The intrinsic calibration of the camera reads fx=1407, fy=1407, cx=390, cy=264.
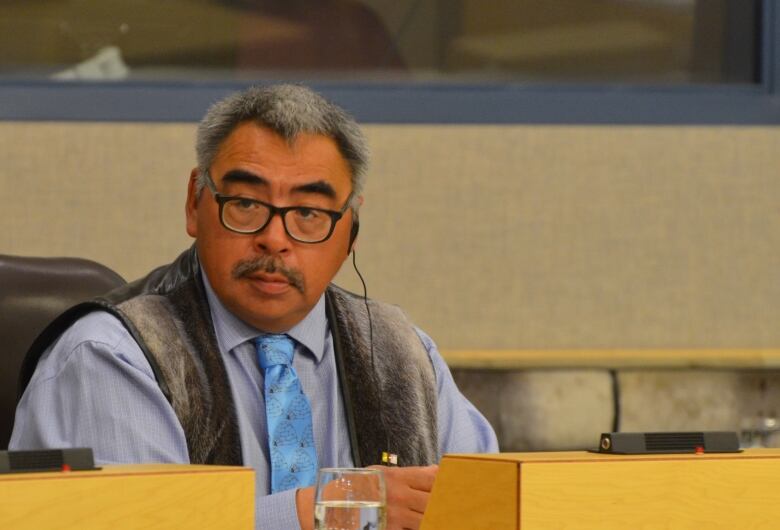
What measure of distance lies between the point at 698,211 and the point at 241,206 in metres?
1.57

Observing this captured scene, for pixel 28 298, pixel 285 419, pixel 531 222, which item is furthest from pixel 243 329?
pixel 531 222

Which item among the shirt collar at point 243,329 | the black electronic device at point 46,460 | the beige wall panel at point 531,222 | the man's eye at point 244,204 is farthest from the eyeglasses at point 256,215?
the beige wall panel at point 531,222

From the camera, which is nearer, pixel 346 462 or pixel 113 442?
pixel 113 442

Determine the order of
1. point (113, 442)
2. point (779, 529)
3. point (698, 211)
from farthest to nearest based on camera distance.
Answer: point (698, 211) < point (113, 442) < point (779, 529)

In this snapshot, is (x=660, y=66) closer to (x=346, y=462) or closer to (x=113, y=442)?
(x=346, y=462)

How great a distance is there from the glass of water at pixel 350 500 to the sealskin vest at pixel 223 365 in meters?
0.54

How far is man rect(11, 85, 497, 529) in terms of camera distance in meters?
1.73

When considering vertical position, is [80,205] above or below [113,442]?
above

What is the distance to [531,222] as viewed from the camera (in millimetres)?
3113

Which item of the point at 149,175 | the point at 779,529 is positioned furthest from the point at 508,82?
the point at 779,529

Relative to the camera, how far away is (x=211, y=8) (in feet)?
10.0

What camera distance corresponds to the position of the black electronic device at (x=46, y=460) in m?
1.08

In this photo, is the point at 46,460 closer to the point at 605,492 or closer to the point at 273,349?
the point at 605,492

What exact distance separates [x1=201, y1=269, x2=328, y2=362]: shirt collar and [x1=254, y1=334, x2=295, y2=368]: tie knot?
0.01 metres
